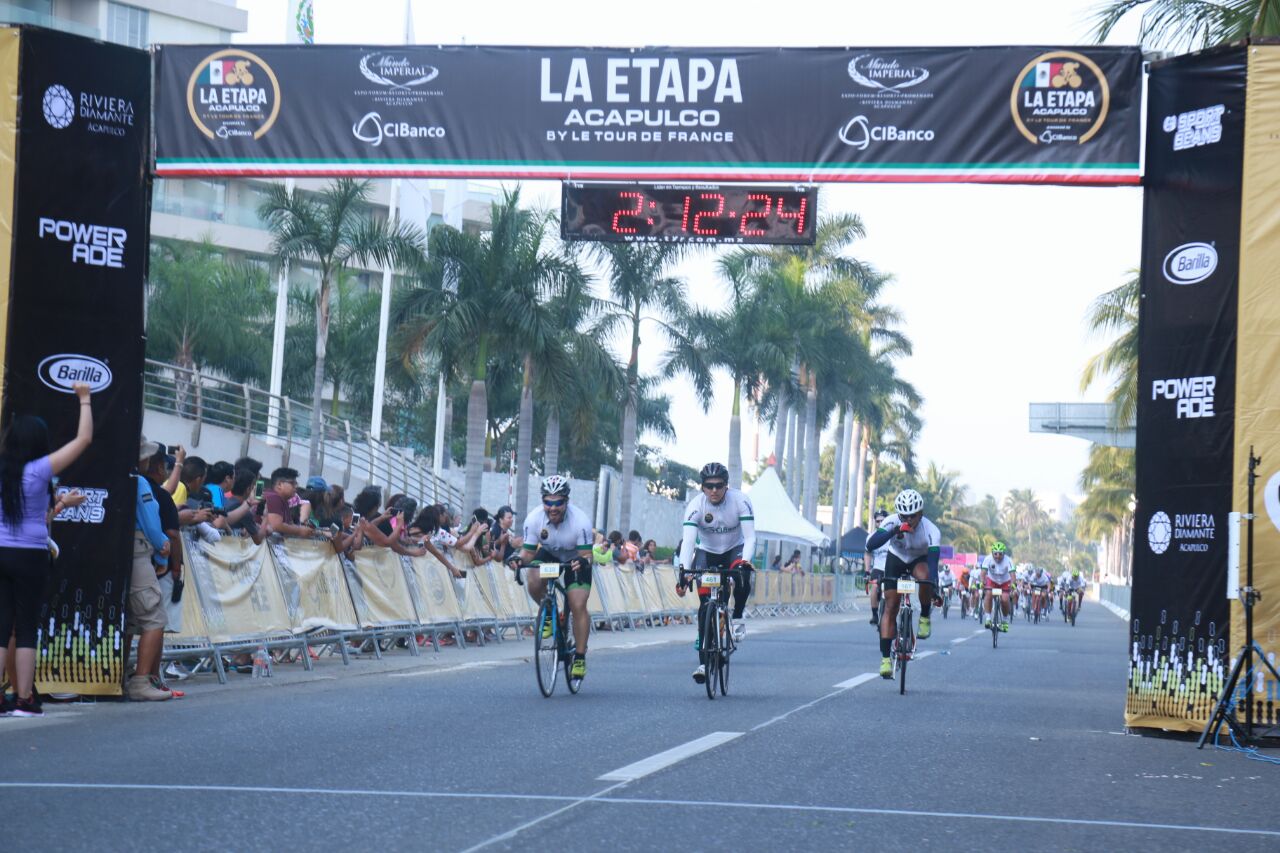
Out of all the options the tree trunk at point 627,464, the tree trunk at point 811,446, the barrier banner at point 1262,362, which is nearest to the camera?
the barrier banner at point 1262,362

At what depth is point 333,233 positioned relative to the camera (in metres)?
35.5

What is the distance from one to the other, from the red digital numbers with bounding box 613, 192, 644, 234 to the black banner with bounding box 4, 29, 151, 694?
4.02m

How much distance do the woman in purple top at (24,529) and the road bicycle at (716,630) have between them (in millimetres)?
5192

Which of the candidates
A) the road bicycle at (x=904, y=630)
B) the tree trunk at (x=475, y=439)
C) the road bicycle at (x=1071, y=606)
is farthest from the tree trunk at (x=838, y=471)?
the road bicycle at (x=904, y=630)

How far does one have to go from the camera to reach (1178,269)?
11.9 m

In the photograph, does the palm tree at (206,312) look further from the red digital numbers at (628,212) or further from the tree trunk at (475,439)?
the red digital numbers at (628,212)

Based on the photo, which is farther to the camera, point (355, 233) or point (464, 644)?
point (355, 233)

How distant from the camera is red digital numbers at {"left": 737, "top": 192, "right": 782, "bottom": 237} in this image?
1402 cm

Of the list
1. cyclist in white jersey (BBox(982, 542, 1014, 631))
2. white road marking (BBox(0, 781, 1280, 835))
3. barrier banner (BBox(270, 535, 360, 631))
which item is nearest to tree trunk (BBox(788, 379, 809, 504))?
cyclist in white jersey (BBox(982, 542, 1014, 631))

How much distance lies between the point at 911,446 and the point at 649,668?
9038 cm

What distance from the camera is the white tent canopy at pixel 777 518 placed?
152 feet

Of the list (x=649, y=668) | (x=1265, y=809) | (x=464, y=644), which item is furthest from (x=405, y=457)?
(x=1265, y=809)

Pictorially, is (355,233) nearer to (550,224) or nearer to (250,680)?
(550,224)

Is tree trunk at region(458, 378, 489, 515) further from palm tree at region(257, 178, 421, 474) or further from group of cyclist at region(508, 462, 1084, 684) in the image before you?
group of cyclist at region(508, 462, 1084, 684)
